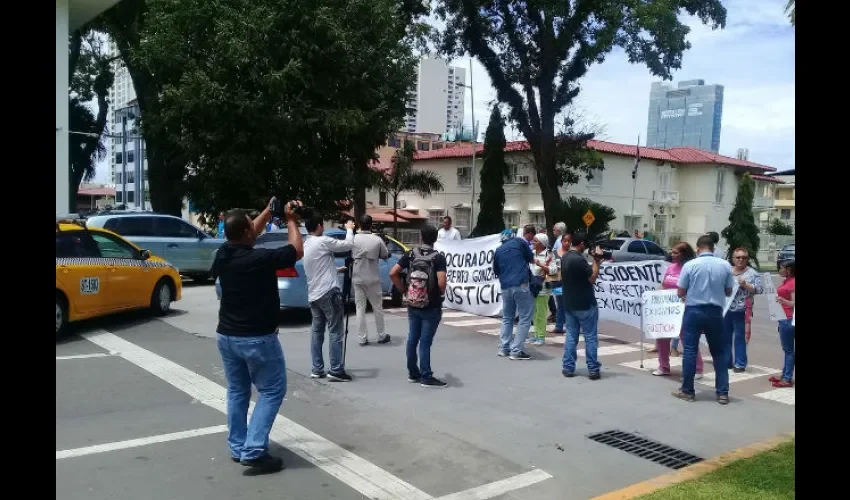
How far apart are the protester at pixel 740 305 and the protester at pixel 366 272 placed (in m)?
4.51

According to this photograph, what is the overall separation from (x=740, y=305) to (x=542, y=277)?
9.90ft

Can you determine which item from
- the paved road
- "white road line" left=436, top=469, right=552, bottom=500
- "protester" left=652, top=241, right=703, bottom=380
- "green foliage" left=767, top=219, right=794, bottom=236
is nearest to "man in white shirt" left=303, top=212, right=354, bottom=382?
the paved road

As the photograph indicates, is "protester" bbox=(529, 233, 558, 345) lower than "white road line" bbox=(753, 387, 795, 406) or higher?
higher

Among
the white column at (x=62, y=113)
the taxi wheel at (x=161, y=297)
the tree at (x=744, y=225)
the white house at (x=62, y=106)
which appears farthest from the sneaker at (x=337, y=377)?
the tree at (x=744, y=225)

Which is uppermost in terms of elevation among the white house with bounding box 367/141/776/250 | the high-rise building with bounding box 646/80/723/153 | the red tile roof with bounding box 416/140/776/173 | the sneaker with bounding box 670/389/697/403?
the high-rise building with bounding box 646/80/723/153

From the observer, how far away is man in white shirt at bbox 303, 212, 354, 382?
791 centimetres

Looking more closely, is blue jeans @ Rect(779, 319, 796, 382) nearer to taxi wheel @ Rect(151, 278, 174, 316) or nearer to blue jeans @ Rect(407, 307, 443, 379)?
blue jeans @ Rect(407, 307, 443, 379)

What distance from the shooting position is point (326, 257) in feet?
26.4

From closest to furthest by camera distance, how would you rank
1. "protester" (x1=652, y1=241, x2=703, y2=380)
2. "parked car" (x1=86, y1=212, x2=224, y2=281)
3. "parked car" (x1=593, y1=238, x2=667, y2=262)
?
"protester" (x1=652, y1=241, x2=703, y2=380)
"parked car" (x1=86, y1=212, x2=224, y2=281)
"parked car" (x1=593, y1=238, x2=667, y2=262)

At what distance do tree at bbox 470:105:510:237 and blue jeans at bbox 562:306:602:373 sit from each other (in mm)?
33627

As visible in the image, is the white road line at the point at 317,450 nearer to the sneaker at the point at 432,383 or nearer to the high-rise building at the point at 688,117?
the sneaker at the point at 432,383

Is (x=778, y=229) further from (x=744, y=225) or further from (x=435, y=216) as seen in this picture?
(x=435, y=216)
